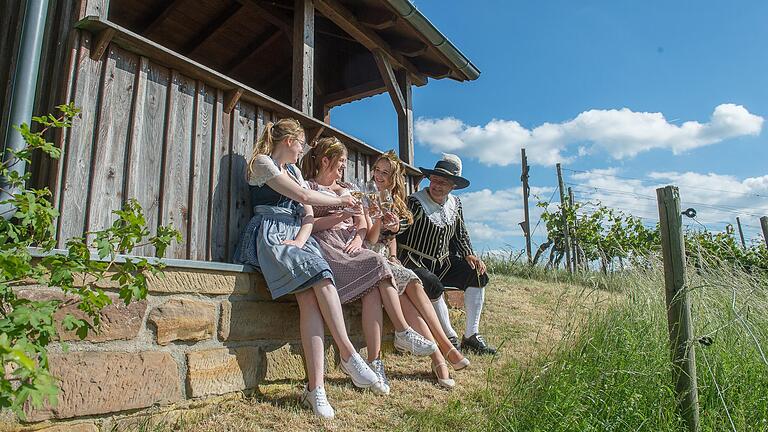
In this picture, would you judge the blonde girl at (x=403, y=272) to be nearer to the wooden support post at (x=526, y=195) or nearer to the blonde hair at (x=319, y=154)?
the blonde hair at (x=319, y=154)

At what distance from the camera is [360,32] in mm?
4895

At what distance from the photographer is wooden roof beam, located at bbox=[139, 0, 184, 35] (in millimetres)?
5496

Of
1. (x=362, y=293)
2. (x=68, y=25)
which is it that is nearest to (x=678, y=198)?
(x=362, y=293)

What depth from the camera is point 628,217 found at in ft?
55.8

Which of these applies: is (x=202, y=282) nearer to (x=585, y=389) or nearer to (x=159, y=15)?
(x=585, y=389)

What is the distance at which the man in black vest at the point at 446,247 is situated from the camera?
4027mm

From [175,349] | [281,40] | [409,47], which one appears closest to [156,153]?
[175,349]

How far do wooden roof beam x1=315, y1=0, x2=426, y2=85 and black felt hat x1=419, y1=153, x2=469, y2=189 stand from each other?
1478 mm

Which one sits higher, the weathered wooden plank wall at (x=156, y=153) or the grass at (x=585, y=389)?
the weathered wooden plank wall at (x=156, y=153)

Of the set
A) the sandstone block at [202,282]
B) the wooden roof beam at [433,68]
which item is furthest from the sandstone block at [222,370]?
Answer: the wooden roof beam at [433,68]

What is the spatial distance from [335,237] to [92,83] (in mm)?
1550

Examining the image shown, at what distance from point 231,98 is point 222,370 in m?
1.58

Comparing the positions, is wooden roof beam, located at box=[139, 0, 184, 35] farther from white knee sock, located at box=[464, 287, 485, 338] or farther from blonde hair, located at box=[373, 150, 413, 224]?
white knee sock, located at box=[464, 287, 485, 338]

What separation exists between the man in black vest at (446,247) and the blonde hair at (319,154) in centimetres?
86
